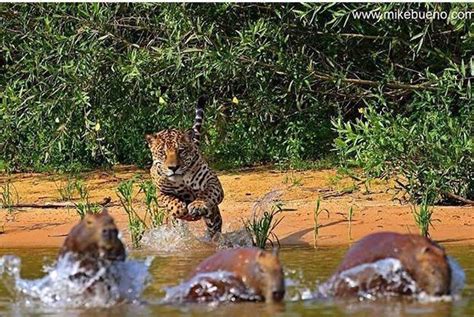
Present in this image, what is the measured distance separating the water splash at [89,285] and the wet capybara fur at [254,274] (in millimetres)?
431

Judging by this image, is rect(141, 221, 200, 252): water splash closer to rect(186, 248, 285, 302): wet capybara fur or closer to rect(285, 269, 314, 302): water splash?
→ rect(285, 269, 314, 302): water splash

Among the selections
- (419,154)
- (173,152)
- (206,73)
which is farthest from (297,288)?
(206,73)

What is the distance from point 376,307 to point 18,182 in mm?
8414

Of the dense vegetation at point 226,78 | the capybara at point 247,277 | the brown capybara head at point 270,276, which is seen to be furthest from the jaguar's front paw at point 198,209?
the brown capybara head at point 270,276

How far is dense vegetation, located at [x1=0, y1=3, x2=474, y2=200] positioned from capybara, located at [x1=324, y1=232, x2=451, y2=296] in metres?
4.97

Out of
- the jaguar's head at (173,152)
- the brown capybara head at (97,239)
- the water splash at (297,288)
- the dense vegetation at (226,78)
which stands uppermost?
the dense vegetation at (226,78)

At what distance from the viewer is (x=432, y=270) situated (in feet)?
22.1

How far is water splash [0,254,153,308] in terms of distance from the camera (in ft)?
23.0

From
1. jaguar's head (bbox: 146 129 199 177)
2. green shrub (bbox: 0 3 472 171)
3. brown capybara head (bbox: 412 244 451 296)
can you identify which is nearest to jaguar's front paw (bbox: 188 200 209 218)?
jaguar's head (bbox: 146 129 199 177)

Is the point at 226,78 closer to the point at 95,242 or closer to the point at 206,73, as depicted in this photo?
the point at 206,73

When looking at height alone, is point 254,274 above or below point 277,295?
above

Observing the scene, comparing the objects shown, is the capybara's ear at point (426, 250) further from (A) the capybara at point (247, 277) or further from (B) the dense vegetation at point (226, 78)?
(B) the dense vegetation at point (226, 78)

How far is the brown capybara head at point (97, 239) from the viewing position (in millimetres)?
6875

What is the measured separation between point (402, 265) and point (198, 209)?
4.51m
